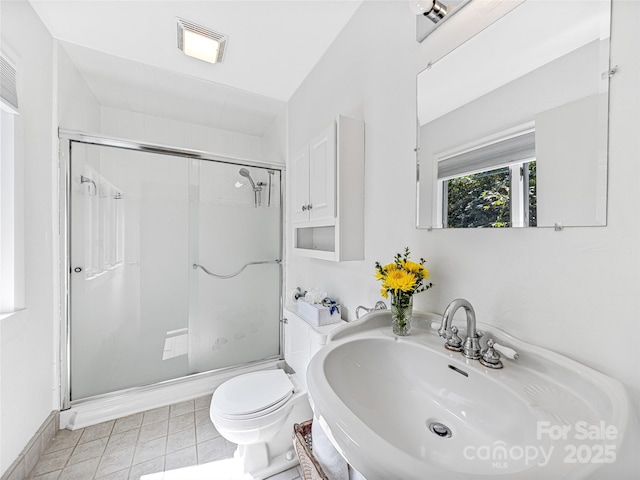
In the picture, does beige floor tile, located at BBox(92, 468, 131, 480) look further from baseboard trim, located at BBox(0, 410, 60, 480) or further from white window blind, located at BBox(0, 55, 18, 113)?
white window blind, located at BBox(0, 55, 18, 113)

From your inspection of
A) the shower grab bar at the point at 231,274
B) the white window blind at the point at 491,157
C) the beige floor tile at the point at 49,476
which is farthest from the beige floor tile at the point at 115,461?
the white window blind at the point at 491,157

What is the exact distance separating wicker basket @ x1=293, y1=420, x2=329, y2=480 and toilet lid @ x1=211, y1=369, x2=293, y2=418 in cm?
16

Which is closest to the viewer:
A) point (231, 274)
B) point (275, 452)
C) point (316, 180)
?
point (275, 452)

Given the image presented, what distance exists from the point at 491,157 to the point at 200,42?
181 cm

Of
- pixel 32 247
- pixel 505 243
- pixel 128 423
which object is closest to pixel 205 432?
pixel 128 423

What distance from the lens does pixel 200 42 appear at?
160cm

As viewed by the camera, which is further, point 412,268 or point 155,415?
point 155,415

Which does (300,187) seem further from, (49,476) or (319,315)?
(49,476)

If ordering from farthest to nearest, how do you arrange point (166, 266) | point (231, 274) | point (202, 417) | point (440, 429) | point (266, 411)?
point (231, 274) < point (166, 266) < point (202, 417) < point (266, 411) < point (440, 429)

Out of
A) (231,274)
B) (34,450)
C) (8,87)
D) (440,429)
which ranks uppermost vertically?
(8,87)

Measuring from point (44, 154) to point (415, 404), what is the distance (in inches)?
85.5

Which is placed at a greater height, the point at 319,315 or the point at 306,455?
the point at 319,315

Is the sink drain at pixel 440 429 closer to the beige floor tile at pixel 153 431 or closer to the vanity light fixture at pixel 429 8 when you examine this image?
the vanity light fixture at pixel 429 8

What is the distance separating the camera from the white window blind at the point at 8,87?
110 cm
